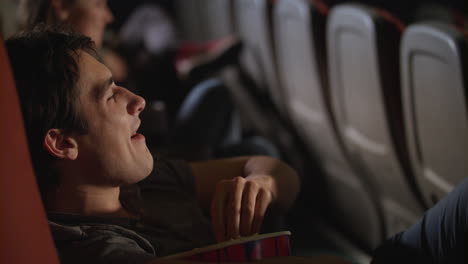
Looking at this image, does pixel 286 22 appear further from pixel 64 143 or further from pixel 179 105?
pixel 64 143

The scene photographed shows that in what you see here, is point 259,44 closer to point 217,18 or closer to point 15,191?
point 217,18

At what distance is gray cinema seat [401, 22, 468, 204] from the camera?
3.71 feet

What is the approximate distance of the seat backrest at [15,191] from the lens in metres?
0.57

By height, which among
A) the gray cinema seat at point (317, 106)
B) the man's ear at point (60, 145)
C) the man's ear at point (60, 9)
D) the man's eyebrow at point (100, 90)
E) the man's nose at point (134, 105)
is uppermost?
the man's ear at point (60, 9)

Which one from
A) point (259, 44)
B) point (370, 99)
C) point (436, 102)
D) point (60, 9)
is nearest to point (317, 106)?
point (370, 99)

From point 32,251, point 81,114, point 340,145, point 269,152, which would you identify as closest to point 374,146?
point 340,145

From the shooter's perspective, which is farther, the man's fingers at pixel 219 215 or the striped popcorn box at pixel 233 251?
the man's fingers at pixel 219 215

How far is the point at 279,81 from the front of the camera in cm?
213

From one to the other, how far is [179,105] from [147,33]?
656 mm

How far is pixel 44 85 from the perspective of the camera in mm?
750

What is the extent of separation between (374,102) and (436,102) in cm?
24

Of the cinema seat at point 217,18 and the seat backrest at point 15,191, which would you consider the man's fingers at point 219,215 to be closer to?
the seat backrest at point 15,191

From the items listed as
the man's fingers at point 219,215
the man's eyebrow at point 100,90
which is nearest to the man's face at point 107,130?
the man's eyebrow at point 100,90

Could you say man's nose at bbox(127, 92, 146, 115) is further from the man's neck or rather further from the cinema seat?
the cinema seat
